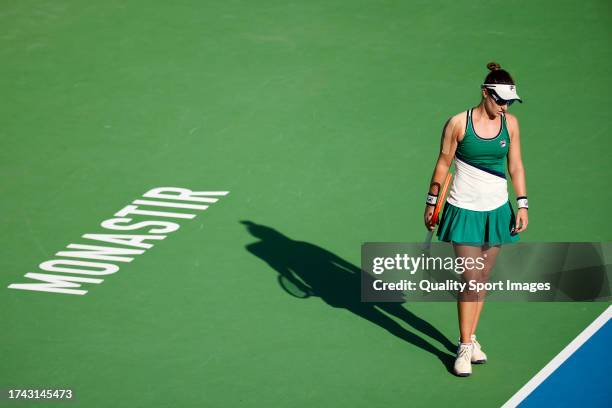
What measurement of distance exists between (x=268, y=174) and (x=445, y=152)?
3.84 meters

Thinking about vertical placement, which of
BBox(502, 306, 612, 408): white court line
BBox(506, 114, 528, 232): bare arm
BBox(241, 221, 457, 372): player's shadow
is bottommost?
BBox(502, 306, 612, 408): white court line

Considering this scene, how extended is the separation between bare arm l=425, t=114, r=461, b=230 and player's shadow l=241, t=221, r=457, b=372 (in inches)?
49.7

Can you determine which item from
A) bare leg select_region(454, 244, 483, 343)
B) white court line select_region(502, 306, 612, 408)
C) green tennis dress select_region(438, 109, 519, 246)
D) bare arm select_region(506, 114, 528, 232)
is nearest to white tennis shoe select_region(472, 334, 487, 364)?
bare leg select_region(454, 244, 483, 343)

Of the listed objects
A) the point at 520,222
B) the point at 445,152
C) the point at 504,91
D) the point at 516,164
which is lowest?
the point at 520,222

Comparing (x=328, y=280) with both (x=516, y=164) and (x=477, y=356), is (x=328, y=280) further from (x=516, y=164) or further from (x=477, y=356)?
(x=516, y=164)

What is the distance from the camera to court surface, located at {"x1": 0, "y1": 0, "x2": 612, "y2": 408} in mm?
9406

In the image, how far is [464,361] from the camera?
9203 mm

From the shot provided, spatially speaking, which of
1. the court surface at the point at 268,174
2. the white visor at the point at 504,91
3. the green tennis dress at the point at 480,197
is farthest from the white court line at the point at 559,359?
the white visor at the point at 504,91

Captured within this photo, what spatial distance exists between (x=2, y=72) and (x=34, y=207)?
3291 millimetres

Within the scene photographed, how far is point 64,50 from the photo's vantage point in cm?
1497

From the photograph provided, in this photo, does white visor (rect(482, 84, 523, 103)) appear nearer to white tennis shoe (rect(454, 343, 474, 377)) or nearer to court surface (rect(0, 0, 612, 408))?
white tennis shoe (rect(454, 343, 474, 377))

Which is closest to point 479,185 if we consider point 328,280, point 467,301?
point 467,301

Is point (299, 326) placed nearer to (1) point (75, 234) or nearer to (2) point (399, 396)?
(2) point (399, 396)

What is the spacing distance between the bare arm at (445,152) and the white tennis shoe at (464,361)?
108cm
